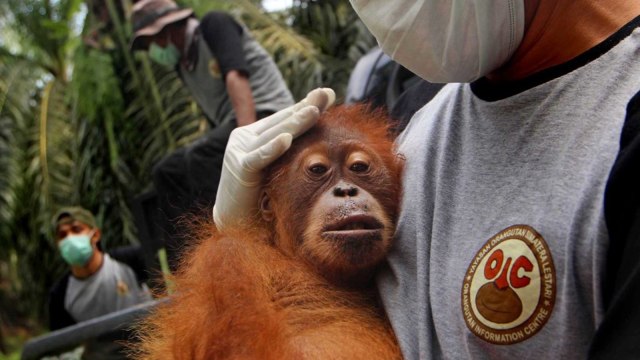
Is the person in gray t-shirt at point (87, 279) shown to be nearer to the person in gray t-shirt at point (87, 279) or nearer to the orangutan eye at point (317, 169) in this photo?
the person in gray t-shirt at point (87, 279)

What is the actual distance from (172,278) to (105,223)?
6353 mm

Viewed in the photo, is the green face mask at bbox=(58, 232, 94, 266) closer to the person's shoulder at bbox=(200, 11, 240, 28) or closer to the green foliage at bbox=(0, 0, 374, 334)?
the green foliage at bbox=(0, 0, 374, 334)

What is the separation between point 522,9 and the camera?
4.17 feet

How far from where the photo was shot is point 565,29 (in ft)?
4.17

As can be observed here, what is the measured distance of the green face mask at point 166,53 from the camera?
13.3 ft

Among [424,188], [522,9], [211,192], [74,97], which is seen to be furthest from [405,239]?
[74,97]

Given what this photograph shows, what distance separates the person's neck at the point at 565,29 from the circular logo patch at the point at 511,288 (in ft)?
1.10

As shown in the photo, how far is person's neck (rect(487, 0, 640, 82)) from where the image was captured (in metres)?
1.24

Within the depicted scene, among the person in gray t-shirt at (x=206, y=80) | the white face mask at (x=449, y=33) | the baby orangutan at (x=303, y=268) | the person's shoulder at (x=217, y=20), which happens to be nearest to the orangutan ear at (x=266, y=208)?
the baby orangutan at (x=303, y=268)

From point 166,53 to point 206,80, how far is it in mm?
332

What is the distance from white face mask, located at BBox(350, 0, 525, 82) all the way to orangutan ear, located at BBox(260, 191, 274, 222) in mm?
518

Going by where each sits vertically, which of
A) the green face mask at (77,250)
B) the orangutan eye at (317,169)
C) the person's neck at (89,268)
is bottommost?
the person's neck at (89,268)

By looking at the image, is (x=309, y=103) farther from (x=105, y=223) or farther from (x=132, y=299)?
(x=105, y=223)

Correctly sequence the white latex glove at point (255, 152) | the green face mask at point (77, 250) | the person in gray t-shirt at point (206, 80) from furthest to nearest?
the green face mask at point (77, 250), the person in gray t-shirt at point (206, 80), the white latex glove at point (255, 152)
